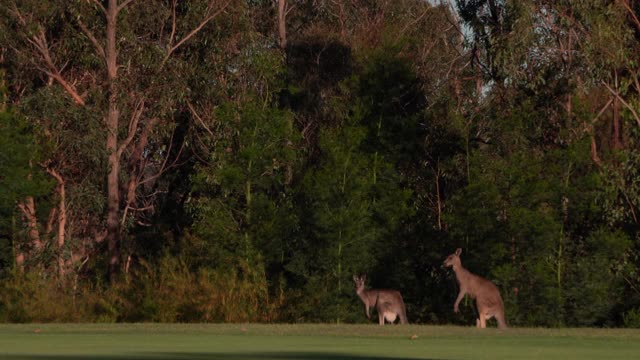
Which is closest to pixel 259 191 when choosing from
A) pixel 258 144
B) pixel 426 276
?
pixel 258 144

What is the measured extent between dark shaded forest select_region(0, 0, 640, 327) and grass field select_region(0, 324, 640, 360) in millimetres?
8927

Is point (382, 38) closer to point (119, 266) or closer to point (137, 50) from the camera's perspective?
point (137, 50)

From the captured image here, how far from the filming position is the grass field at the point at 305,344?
463 inches

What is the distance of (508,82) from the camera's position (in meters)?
31.2

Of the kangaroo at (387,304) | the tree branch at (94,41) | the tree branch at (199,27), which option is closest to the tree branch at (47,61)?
the tree branch at (94,41)

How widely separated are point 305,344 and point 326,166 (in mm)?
16500

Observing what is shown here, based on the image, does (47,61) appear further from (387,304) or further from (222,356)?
(222,356)

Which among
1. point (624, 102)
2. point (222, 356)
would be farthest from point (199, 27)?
point (222, 356)

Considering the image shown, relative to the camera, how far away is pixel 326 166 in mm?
30328

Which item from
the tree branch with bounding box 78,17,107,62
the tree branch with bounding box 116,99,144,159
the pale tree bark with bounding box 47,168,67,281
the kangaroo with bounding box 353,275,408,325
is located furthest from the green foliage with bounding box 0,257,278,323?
the tree branch with bounding box 78,17,107,62

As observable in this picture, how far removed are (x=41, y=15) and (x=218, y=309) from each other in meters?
11.7

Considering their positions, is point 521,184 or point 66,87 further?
point 66,87

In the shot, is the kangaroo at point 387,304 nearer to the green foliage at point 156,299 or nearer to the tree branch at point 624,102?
the green foliage at point 156,299

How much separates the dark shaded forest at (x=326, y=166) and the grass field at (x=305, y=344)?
8.93 meters
